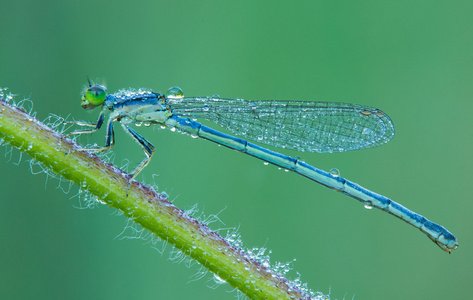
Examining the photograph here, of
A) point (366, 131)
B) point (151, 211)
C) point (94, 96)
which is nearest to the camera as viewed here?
point (151, 211)

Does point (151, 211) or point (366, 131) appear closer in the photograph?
point (151, 211)

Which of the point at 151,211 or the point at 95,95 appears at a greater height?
the point at 95,95

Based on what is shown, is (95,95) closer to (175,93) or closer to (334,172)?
(175,93)

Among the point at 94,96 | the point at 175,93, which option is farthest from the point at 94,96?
the point at 175,93

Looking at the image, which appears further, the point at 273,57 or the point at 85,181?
the point at 273,57

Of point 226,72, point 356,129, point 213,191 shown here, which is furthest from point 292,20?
point 213,191

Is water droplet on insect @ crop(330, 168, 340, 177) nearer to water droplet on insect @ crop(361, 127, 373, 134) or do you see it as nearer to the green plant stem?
water droplet on insect @ crop(361, 127, 373, 134)

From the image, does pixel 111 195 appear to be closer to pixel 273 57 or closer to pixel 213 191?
pixel 213 191

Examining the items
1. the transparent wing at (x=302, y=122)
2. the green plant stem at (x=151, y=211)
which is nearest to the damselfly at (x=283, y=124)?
the transparent wing at (x=302, y=122)
